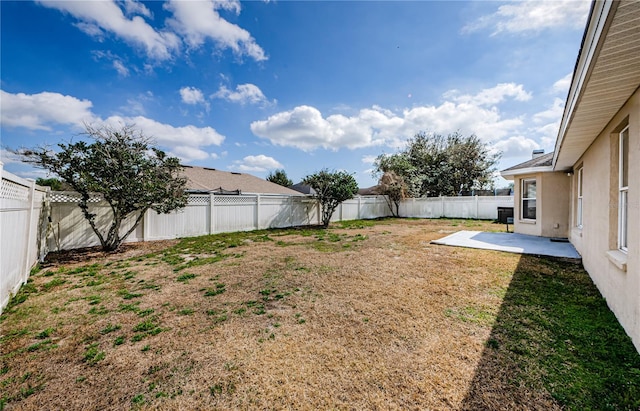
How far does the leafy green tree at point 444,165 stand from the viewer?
21656mm

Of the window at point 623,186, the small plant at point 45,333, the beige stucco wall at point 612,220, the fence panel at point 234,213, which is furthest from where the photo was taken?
the fence panel at point 234,213

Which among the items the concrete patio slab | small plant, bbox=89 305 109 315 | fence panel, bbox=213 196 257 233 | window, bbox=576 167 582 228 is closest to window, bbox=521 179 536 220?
the concrete patio slab

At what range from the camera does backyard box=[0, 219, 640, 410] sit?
1845mm

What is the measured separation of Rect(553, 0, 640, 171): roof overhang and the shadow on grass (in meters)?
2.54

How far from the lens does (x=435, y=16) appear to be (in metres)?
7.43

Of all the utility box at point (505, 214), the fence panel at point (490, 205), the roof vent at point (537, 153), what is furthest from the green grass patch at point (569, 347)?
the fence panel at point (490, 205)

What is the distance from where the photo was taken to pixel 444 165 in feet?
73.3

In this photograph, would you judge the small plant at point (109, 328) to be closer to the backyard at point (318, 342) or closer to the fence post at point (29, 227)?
the backyard at point (318, 342)

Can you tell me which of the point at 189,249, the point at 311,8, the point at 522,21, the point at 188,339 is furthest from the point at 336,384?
the point at 311,8

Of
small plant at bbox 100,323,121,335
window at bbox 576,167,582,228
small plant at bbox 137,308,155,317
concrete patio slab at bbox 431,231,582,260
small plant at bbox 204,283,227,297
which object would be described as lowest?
small plant at bbox 100,323,121,335

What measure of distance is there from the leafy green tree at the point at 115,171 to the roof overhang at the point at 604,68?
8.83 meters

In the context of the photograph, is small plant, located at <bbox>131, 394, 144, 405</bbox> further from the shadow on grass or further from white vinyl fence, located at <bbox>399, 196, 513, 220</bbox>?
white vinyl fence, located at <bbox>399, 196, 513, 220</bbox>

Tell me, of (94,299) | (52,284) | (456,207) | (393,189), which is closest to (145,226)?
(52,284)

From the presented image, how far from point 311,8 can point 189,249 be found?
875 cm
